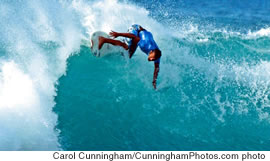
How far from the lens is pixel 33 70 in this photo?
7988 millimetres

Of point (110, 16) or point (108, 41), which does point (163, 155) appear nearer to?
point (108, 41)

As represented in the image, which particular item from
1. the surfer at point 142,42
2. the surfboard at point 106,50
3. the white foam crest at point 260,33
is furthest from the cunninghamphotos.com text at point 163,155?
the white foam crest at point 260,33

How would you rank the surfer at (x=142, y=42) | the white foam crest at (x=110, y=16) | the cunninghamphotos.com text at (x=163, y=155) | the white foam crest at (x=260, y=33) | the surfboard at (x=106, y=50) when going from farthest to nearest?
the white foam crest at (x=260, y=33) < the white foam crest at (x=110, y=16) < the surfboard at (x=106, y=50) < the surfer at (x=142, y=42) < the cunninghamphotos.com text at (x=163, y=155)

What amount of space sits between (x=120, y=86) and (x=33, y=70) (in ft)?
7.04

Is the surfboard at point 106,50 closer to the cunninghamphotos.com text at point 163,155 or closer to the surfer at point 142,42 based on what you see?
the surfer at point 142,42

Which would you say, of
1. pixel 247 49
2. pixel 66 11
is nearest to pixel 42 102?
pixel 66 11

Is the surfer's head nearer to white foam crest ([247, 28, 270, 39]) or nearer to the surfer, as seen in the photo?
the surfer

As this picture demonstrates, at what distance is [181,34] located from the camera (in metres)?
11.4

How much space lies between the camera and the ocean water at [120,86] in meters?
6.74

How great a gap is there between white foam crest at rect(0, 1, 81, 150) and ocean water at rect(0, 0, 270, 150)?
21mm

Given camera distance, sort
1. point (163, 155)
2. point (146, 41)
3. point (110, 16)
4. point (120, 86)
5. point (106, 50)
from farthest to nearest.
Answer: point (110, 16)
point (106, 50)
point (120, 86)
point (146, 41)
point (163, 155)

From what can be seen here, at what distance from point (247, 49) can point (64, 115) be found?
6.47 meters

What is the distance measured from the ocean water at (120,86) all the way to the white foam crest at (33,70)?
0.02 m

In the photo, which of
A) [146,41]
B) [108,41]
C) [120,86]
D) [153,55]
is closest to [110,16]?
[120,86]
